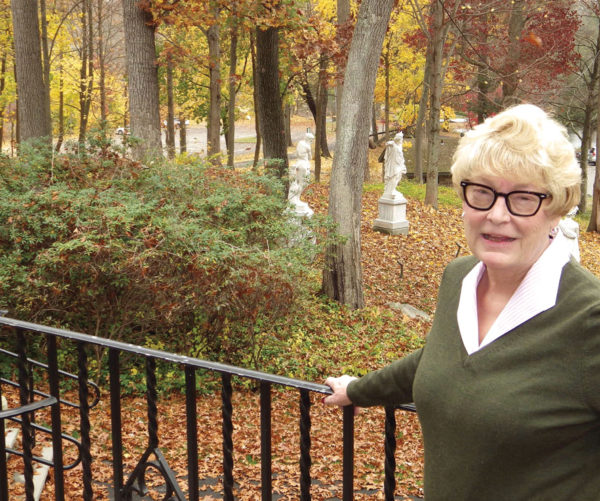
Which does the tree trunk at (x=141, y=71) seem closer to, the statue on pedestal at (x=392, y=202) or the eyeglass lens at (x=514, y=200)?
the statue on pedestal at (x=392, y=202)

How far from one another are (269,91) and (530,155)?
11.9 metres

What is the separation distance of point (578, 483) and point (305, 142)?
12.4 m

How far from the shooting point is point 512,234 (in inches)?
66.7

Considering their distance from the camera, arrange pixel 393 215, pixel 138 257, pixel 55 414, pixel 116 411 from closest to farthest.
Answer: pixel 116 411 < pixel 55 414 < pixel 138 257 < pixel 393 215

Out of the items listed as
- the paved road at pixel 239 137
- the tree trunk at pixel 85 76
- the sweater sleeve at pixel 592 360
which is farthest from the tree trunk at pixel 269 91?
the paved road at pixel 239 137

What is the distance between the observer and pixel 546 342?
1510 millimetres

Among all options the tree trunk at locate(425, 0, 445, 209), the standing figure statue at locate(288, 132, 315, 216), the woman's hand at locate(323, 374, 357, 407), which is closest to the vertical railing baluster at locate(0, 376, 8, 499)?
the woman's hand at locate(323, 374, 357, 407)

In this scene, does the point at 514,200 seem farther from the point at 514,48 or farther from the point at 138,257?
the point at 514,48

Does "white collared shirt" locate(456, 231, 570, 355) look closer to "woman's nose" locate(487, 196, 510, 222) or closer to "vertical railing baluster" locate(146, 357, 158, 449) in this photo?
"woman's nose" locate(487, 196, 510, 222)

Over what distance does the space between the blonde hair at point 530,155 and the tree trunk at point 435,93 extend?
1817 cm

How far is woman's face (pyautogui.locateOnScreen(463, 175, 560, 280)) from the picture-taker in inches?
66.1

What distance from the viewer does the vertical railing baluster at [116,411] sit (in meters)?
2.39

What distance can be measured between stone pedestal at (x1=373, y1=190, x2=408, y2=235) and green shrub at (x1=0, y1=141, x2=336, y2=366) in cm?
900

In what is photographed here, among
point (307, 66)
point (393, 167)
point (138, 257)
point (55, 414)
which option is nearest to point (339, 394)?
point (55, 414)
